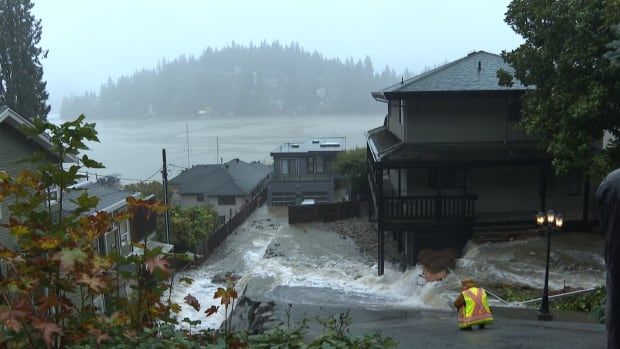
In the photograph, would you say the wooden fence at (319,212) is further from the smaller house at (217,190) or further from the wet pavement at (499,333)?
the wet pavement at (499,333)

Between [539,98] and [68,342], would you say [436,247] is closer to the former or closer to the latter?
[539,98]

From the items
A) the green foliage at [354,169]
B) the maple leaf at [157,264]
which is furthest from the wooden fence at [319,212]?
the maple leaf at [157,264]

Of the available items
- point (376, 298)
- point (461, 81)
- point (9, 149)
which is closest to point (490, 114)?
point (461, 81)

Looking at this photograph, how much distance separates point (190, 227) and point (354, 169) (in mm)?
10443

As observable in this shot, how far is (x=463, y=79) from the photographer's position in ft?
57.0

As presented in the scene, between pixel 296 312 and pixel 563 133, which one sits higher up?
pixel 563 133

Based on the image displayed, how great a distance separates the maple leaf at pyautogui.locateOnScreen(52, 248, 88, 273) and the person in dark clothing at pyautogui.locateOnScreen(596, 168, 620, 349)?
2732 millimetres

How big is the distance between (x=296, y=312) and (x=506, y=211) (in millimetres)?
9079

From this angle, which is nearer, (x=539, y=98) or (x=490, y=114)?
(x=539, y=98)

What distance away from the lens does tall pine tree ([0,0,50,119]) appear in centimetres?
3105

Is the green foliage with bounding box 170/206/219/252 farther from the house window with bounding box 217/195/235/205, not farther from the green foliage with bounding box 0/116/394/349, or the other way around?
the green foliage with bounding box 0/116/394/349

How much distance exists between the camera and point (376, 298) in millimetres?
15258

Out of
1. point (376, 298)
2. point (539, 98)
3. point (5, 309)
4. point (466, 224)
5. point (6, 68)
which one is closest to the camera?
point (5, 309)

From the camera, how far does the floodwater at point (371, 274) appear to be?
1383 cm
